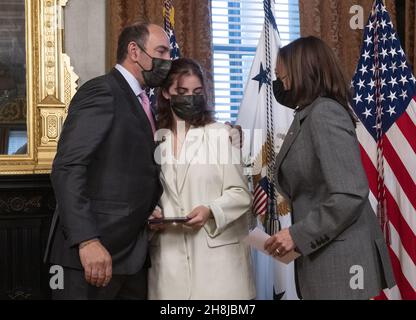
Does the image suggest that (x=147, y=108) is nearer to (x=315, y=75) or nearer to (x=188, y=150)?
(x=188, y=150)

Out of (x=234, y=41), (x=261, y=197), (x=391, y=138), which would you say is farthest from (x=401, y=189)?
(x=234, y=41)

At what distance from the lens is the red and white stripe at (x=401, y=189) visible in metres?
→ 3.61

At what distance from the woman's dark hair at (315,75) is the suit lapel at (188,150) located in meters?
0.48

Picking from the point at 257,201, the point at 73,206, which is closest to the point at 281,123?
the point at 257,201

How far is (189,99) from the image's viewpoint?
2.32 meters

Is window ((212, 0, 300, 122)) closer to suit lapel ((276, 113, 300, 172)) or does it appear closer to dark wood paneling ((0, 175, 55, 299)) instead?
dark wood paneling ((0, 175, 55, 299))

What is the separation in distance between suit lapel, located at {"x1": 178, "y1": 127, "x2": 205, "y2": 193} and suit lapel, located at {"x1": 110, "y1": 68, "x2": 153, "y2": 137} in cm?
16

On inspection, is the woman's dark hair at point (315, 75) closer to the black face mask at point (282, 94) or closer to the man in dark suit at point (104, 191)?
the black face mask at point (282, 94)

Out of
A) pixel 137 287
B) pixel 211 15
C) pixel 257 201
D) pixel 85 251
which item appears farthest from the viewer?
pixel 211 15

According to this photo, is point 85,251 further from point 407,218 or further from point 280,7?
point 280,7

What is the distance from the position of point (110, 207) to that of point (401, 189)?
90.7 inches

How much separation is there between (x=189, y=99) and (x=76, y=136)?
1.75ft

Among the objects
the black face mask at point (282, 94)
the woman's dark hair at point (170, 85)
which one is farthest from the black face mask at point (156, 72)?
the black face mask at point (282, 94)

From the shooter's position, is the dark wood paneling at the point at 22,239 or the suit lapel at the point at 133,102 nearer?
the suit lapel at the point at 133,102
